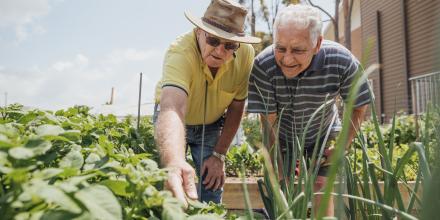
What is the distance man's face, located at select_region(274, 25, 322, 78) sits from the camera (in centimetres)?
233

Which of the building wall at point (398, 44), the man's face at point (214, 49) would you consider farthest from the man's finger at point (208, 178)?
the building wall at point (398, 44)

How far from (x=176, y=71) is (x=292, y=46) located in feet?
1.92

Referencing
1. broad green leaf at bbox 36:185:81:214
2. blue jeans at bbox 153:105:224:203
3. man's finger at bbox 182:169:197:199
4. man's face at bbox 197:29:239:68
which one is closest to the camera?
broad green leaf at bbox 36:185:81:214

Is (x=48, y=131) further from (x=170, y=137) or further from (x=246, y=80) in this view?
(x=246, y=80)

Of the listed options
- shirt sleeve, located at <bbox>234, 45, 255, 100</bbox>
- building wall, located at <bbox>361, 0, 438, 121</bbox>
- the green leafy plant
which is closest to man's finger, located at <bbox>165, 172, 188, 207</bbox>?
shirt sleeve, located at <bbox>234, 45, 255, 100</bbox>

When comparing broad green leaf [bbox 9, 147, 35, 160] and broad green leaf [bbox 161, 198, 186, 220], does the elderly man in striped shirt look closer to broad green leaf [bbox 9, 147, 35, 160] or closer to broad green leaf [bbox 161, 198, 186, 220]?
broad green leaf [bbox 161, 198, 186, 220]

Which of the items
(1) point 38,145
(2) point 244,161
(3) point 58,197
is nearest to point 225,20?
(1) point 38,145

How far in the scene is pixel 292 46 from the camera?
235cm

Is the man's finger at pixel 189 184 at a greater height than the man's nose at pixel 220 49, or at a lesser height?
lesser

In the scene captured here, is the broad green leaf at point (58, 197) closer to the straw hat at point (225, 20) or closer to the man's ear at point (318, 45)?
the straw hat at point (225, 20)

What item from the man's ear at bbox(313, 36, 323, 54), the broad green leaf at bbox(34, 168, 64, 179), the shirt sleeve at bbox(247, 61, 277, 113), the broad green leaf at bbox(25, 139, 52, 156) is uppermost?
the man's ear at bbox(313, 36, 323, 54)

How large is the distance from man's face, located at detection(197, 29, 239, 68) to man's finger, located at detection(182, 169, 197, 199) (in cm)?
103

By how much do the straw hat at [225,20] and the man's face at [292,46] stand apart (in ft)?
0.47

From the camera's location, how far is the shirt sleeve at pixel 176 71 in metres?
2.11
